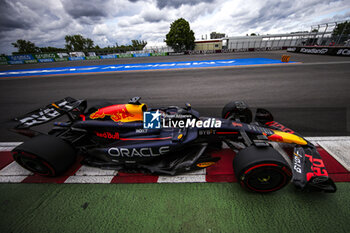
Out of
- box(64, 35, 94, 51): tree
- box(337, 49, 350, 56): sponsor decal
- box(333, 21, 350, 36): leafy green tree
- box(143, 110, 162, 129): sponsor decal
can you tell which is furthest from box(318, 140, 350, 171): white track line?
box(64, 35, 94, 51): tree

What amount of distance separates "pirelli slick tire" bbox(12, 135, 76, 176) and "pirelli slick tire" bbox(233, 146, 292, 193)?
2.58 m

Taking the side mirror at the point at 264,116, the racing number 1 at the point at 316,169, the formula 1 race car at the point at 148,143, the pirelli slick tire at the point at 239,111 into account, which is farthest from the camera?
the pirelli slick tire at the point at 239,111

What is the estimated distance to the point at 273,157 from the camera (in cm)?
175

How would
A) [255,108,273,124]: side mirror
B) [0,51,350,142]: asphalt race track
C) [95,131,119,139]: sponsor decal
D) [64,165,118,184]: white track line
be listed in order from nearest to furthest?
[64,165,118,184]: white track line < [95,131,119,139]: sponsor decal < [255,108,273,124]: side mirror < [0,51,350,142]: asphalt race track

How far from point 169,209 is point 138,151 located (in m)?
0.92

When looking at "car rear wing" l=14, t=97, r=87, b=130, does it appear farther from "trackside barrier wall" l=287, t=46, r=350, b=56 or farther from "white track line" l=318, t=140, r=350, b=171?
"trackside barrier wall" l=287, t=46, r=350, b=56

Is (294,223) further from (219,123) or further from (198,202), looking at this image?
(219,123)

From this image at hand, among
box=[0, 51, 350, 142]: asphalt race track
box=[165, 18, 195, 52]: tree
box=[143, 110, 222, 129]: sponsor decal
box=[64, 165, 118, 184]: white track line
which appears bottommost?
box=[0, 51, 350, 142]: asphalt race track

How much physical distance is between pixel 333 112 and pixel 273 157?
405 centimetres

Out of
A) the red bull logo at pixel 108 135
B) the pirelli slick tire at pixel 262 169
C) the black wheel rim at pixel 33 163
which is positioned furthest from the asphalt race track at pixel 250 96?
the pirelli slick tire at pixel 262 169

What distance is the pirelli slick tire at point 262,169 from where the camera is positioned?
174 cm

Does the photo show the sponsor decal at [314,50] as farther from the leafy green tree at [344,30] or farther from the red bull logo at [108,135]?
the red bull logo at [108,135]

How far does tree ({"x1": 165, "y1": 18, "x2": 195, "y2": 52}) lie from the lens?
39.9m

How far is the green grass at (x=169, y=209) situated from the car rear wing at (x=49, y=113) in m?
1.08
